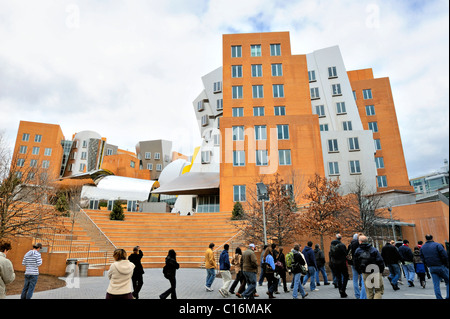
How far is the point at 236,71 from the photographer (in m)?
38.3

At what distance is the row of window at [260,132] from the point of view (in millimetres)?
34166

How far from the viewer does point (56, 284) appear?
12180 millimetres

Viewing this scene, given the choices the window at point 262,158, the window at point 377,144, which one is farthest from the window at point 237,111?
the window at point 377,144

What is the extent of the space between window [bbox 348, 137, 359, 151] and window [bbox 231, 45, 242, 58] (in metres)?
20.0

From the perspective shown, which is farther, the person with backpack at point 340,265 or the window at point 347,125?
the window at point 347,125

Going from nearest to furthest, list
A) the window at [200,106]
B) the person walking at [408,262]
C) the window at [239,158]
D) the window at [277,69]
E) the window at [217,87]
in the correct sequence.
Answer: the person walking at [408,262] < the window at [239,158] < the window at [277,69] < the window at [217,87] < the window at [200,106]

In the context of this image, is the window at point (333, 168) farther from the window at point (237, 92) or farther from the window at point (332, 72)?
the window at point (237, 92)

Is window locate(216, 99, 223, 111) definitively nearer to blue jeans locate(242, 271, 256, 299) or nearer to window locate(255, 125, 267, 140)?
window locate(255, 125, 267, 140)

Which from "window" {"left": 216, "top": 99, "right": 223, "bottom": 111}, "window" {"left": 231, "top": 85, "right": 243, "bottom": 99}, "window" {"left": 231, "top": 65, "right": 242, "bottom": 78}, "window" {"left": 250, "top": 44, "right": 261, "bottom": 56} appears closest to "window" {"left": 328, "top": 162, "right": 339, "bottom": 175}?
"window" {"left": 231, "top": 85, "right": 243, "bottom": 99}

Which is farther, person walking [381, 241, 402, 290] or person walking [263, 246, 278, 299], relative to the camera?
person walking [381, 241, 402, 290]

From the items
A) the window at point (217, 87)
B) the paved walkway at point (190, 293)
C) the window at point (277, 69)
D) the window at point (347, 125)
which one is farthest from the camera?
the window at point (217, 87)

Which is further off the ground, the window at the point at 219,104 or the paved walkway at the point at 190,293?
the window at the point at 219,104

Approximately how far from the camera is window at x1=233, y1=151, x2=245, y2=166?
3312 cm

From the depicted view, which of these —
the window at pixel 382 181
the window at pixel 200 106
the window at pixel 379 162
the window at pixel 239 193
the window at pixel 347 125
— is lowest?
Result: the window at pixel 239 193
